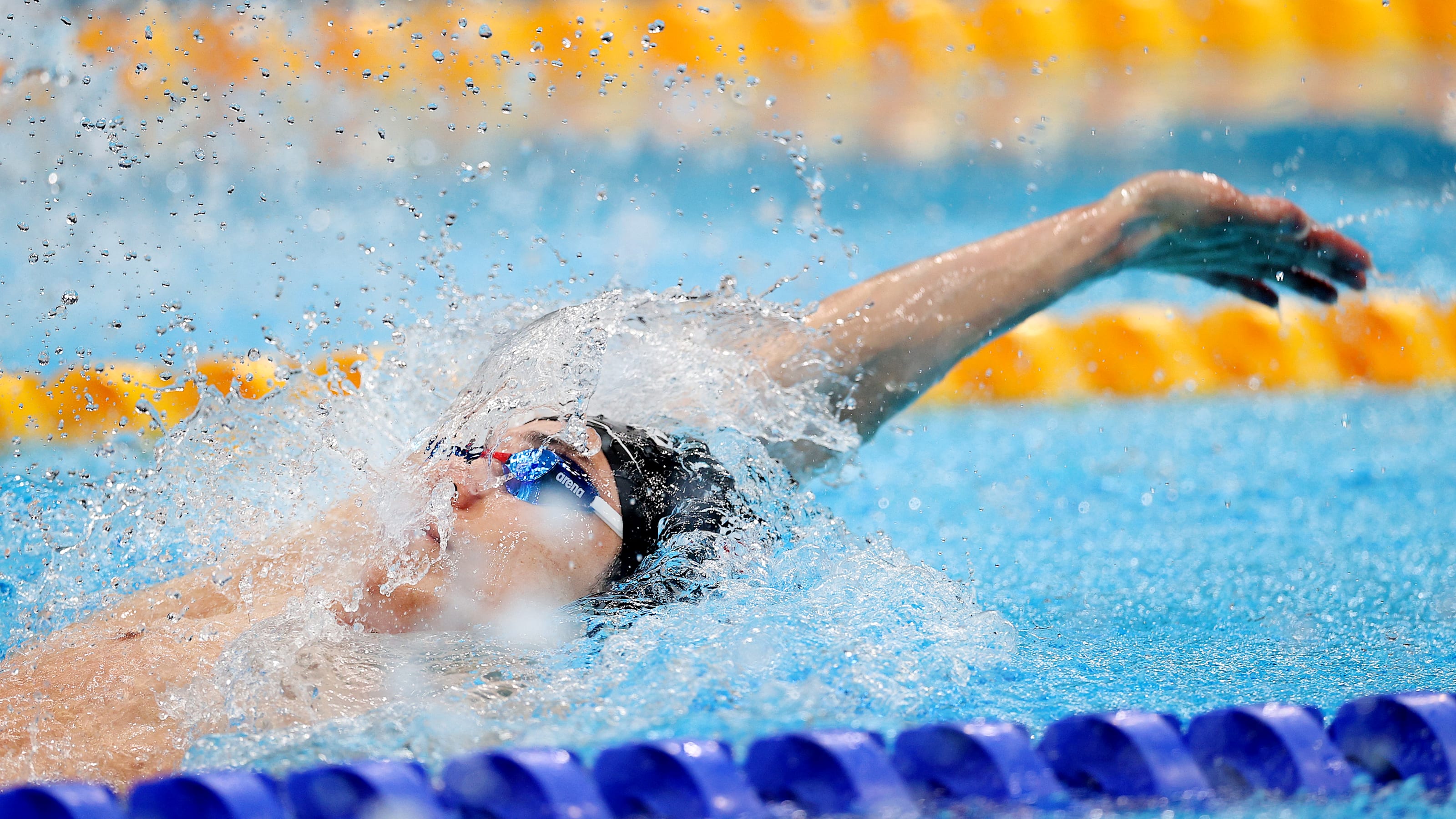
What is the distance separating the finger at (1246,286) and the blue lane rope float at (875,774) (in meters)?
0.76

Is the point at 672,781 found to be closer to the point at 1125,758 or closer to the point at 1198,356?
the point at 1125,758

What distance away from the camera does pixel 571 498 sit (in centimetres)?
136

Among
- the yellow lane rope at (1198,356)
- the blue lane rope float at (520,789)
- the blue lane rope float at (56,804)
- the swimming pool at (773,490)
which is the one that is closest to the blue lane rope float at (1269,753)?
the swimming pool at (773,490)

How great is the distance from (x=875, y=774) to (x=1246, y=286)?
1083 millimetres

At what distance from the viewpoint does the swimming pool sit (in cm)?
124

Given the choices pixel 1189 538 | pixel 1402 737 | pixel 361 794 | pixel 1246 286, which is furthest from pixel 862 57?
pixel 361 794

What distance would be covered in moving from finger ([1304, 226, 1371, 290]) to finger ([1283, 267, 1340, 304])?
2cm

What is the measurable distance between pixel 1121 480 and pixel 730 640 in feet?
5.39

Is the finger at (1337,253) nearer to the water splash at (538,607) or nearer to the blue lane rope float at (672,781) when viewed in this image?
the water splash at (538,607)

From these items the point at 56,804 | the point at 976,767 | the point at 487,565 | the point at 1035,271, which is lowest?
the point at 56,804

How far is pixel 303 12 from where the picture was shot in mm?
6566

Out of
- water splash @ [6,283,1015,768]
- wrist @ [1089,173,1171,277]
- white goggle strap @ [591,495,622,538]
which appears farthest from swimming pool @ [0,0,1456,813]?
wrist @ [1089,173,1171,277]

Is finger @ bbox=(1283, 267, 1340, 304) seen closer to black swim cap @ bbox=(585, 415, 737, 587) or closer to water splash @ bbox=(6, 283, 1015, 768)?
water splash @ bbox=(6, 283, 1015, 768)

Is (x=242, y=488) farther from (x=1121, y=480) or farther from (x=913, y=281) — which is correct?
(x=1121, y=480)
